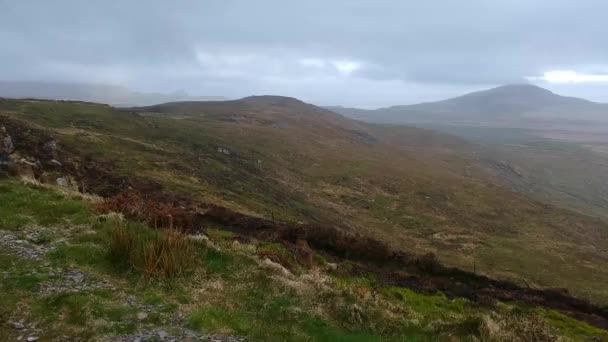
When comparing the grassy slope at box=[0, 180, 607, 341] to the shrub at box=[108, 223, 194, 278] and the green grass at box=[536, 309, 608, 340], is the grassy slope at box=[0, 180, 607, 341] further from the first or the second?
the shrub at box=[108, 223, 194, 278]

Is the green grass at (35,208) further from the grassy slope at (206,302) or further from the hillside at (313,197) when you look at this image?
the hillside at (313,197)

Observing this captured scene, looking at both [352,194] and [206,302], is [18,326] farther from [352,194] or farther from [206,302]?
[352,194]

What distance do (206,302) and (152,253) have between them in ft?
8.54

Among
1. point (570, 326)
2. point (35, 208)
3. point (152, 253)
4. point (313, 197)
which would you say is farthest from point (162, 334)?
point (313, 197)

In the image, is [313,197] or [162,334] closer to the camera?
[162,334]

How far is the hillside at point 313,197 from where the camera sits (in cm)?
2844

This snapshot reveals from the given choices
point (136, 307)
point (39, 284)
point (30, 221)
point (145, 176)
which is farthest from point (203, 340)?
point (145, 176)

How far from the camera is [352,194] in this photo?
69.1 m

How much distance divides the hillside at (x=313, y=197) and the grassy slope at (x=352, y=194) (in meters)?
0.24

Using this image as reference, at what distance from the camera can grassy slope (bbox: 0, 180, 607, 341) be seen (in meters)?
12.3

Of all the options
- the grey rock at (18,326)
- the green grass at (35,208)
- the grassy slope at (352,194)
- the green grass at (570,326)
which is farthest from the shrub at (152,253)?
the grassy slope at (352,194)

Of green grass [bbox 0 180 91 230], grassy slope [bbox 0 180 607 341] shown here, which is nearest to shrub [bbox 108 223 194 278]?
grassy slope [bbox 0 180 607 341]

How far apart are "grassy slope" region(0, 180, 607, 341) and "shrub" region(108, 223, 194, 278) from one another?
0.29m

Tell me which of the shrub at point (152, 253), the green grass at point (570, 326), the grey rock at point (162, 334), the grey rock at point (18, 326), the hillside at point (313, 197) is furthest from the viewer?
the hillside at point (313, 197)
